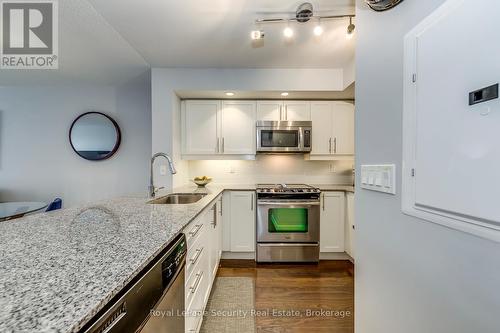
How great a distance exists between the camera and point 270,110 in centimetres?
306

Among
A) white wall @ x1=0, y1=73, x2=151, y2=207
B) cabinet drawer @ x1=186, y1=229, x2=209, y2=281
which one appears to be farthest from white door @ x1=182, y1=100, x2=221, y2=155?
cabinet drawer @ x1=186, y1=229, x2=209, y2=281

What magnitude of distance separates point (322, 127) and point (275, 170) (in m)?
0.93

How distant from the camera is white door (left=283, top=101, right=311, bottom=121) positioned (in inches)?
121

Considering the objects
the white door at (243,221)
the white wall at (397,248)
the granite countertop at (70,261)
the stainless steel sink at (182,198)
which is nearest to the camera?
the granite countertop at (70,261)

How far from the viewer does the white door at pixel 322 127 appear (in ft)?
10.0

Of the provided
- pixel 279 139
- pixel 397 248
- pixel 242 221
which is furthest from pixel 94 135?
pixel 397 248

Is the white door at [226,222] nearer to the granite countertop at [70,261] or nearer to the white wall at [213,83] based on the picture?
the white wall at [213,83]

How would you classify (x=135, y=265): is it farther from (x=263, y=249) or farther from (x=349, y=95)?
(x=349, y=95)

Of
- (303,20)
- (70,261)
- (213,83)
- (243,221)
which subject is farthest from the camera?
(243,221)

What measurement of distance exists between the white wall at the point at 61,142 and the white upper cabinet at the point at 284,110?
1828mm

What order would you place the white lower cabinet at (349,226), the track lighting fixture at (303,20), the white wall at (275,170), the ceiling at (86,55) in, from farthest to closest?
the white wall at (275,170) < the white lower cabinet at (349,226) < the ceiling at (86,55) < the track lighting fixture at (303,20)

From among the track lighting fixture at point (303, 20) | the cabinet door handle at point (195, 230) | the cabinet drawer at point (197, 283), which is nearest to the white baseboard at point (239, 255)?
the cabinet drawer at point (197, 283)

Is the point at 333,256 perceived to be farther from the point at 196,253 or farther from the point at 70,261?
the point at 70,261

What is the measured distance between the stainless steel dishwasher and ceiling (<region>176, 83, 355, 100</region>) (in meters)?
2.23
